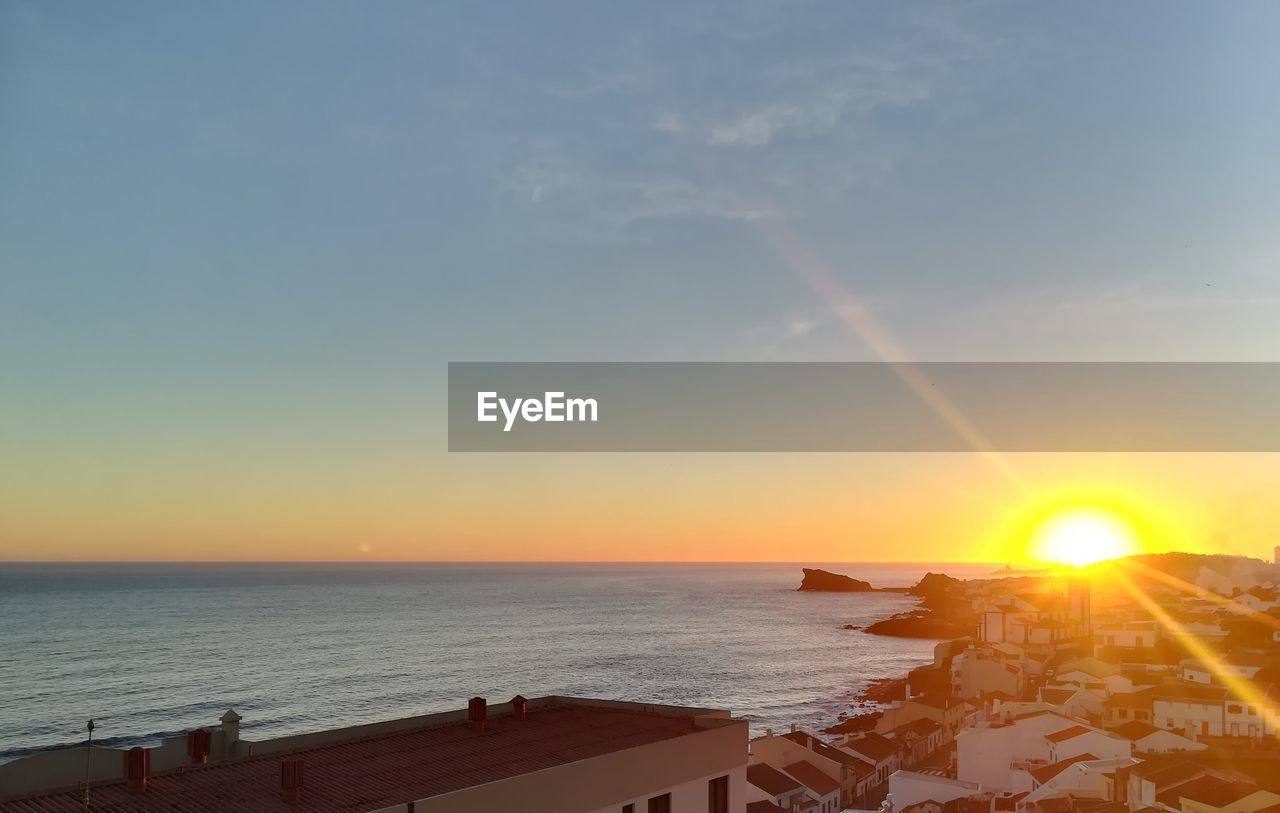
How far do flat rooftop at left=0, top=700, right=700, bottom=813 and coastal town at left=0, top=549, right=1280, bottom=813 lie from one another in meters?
0.04

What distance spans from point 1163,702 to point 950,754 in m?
11.5

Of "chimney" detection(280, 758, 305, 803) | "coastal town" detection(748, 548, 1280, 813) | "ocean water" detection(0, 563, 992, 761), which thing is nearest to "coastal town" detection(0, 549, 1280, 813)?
"chimney" detection(280, 758, 305, 803)

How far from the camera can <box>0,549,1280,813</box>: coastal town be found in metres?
11.0

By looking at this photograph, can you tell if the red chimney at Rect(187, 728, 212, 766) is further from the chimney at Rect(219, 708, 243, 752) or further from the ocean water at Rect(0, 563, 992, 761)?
the ocean water at Rect(0, 563, 992, 761)

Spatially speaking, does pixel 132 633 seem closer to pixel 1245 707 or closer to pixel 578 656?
pixel 578 656

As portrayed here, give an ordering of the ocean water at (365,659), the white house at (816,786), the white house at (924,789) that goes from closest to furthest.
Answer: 1. the white house at (924,789)
2. the white house at (816,786)
3. the ocean water at (365,659)

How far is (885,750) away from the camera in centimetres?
4825

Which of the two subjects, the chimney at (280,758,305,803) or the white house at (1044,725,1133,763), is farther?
the white house at (1044,725,1133,763)

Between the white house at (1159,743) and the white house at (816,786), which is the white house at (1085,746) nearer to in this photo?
the white house at (1159,743)

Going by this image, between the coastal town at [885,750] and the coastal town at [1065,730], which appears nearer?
the coastal town at [885,750]

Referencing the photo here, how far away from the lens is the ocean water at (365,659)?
68.2m

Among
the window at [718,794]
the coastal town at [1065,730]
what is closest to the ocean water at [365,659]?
the coastal town at [1065,730]

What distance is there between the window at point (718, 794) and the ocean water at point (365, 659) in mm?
55076

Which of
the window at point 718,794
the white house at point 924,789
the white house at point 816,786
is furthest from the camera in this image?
the white house at point 816,786
